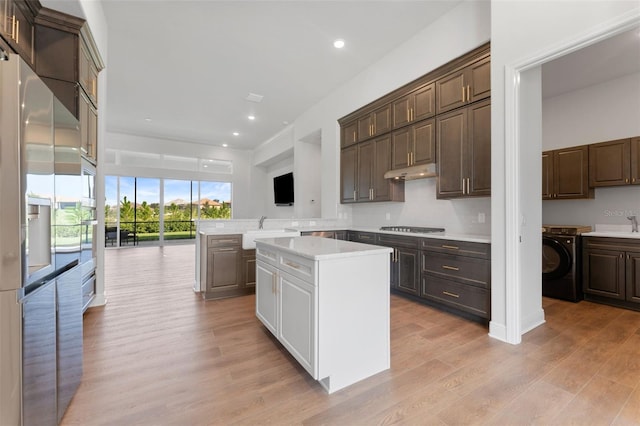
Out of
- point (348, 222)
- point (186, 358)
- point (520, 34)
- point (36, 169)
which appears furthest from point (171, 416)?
point (348, 222)

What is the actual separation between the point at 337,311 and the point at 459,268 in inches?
72.1

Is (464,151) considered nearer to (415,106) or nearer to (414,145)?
(414,145)

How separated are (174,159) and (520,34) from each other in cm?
961

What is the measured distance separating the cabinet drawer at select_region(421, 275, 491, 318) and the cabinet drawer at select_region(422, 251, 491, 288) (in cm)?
6

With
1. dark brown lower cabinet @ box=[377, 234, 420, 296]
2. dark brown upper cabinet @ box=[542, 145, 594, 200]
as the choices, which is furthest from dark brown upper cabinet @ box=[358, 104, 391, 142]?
dark brown upper cabinet @ box=[542, 145, 594, 200]

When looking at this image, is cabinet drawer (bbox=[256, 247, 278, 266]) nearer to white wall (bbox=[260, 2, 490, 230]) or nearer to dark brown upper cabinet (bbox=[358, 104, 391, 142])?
white wall (bbox=[260, 2, 490, 230])

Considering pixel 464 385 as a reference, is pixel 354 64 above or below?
above

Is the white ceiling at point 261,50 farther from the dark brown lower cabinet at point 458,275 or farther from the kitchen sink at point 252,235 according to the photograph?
the dark brown lower cabinet at point 458,275

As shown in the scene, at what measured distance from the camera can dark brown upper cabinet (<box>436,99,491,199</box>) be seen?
2.99 meters

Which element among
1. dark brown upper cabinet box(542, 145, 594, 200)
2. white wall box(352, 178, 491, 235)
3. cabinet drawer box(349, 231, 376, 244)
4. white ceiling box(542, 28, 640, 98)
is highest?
white ceiling box(542, 28, 640, 98)

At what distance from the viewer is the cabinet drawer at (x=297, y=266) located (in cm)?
181

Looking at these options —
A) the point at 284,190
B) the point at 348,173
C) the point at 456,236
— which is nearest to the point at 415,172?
the point at 456,236

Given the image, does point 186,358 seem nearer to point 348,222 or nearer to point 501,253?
point 501,253

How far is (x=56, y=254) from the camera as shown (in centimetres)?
141
